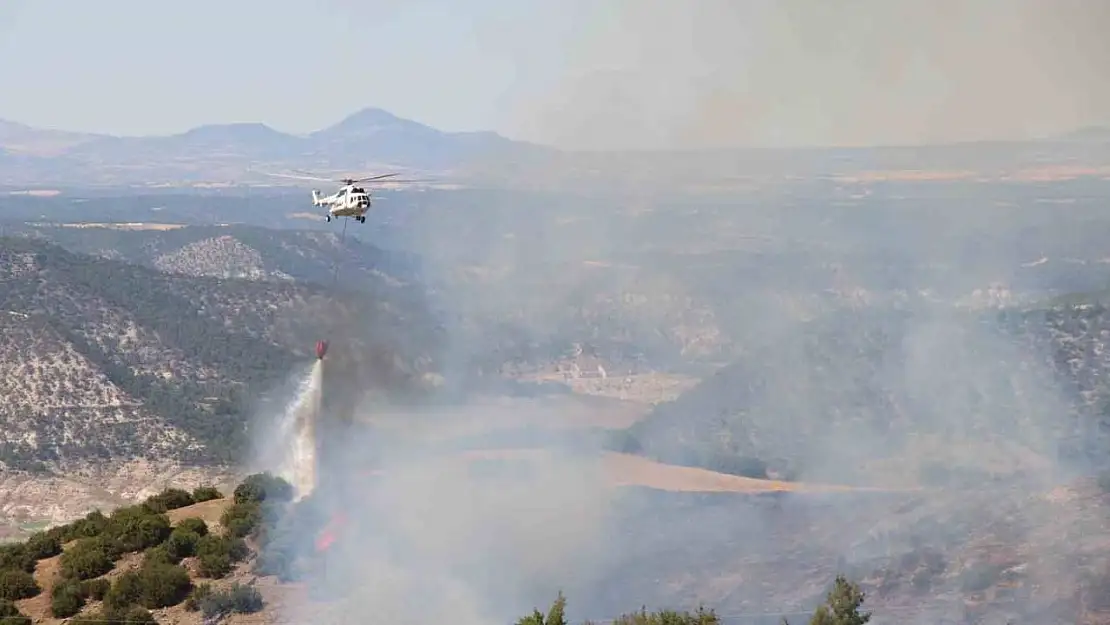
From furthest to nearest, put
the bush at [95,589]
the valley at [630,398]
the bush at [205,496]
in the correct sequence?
1. the valley at [630,398]
2. the bush at [205,496]
3. the bush at [95,589]

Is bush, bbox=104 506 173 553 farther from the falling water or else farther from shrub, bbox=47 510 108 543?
the falling water

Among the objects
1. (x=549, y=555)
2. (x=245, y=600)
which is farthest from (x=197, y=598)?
(x=549, y=555)

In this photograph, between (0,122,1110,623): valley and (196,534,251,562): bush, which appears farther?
(0,122,1110,623): valley

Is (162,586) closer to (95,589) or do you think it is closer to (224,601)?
(224,601)

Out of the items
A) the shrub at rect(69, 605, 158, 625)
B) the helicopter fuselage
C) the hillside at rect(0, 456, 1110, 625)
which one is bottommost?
the hillside at rect(0, 456, 1110, 625)

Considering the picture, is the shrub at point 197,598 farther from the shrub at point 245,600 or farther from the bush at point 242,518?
the bush at point 242,518

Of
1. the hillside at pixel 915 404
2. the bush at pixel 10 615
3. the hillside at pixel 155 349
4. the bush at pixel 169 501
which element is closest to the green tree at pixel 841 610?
the bush at pixel 10 615

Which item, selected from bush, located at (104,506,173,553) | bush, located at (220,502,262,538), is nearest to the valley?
bush, located at (220,502,262,538)
